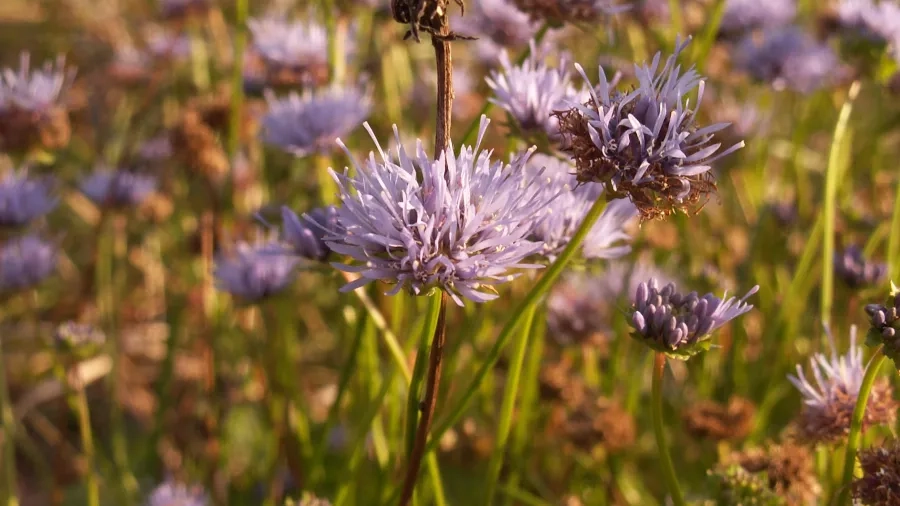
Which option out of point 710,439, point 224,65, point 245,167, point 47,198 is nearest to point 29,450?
point 47,198

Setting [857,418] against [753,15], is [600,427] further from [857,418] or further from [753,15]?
[753,15]

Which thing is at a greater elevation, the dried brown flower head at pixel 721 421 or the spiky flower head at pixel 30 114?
the spiky flower head at pixel 30 114

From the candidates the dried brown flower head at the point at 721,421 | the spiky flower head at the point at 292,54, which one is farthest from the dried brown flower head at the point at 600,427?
the spiky flower head at the point at 292,54

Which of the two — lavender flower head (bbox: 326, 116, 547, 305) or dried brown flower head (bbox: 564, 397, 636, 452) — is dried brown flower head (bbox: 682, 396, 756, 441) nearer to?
dried brown flower head (bbox: 564, 397, 636, 452)

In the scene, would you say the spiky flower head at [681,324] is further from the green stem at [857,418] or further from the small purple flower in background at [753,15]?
the small purple flower in background at [753,15]

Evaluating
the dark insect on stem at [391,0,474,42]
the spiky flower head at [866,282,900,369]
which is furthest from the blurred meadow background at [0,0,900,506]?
the dark insect on stem at [391,0,474,42]

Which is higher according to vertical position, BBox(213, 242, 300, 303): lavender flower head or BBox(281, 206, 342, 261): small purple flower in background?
BBox(281, 206, 342, 261): small purple flower in background
